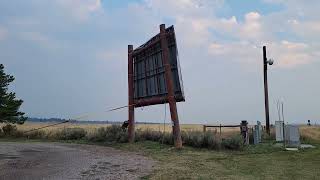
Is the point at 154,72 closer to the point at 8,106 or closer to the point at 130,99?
the point at 130,99

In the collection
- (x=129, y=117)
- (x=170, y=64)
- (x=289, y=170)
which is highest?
(x=170, y=64)

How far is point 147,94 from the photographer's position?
82.9 feet

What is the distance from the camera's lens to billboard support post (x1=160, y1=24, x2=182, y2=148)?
21.7 metres

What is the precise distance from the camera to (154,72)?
958 inches

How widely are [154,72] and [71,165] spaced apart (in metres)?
10.2

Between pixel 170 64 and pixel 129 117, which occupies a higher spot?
pixel 170 64

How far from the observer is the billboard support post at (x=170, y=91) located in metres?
21.7

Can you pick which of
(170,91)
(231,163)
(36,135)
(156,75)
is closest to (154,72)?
(156,75)

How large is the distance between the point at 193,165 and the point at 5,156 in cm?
641

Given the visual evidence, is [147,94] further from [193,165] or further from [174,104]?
[193,165]

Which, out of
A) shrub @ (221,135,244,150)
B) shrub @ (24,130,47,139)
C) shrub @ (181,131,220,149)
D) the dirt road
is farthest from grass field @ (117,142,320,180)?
shrub @ (24,130,47,139)

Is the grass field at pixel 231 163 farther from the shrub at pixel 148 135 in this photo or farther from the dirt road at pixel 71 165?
the shrub at pixel 148 135

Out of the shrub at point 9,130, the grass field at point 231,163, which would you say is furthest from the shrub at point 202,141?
the shrub at point 9,130

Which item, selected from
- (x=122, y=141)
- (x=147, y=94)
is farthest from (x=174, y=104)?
(x=122, y=141)
